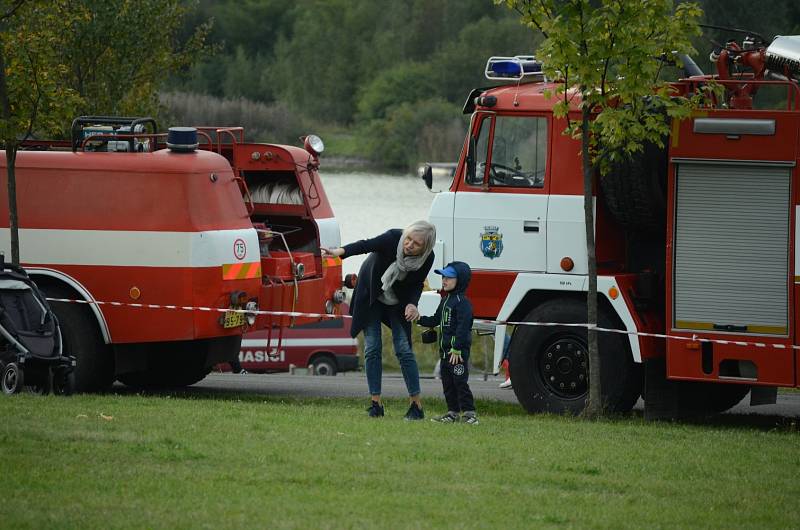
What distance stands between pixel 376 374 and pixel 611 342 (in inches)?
88.5

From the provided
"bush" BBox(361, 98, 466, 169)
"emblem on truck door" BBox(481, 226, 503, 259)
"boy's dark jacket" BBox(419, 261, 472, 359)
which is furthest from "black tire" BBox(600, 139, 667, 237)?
"bush" BBox(361, 98, 466, 169)

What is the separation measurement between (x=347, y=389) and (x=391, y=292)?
4.76 m

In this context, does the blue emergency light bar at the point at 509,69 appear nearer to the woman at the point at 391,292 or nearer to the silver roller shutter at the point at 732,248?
the silver roller shutter at the point at 732,248

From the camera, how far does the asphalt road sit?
1534 centimetres

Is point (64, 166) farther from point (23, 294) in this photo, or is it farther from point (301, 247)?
point (301, 247)

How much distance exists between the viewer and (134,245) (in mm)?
13445

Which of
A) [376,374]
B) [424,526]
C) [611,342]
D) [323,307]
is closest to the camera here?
[424,526]

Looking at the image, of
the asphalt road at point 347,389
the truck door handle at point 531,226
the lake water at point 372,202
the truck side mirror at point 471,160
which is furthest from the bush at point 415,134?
the truck door handle at point 531,226

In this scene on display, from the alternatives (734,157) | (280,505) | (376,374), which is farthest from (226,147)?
(280,505)

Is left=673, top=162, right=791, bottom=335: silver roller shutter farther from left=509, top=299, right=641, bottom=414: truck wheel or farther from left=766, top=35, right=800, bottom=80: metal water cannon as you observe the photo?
left=766, top=35, right=800, bottom=80: metal water cannon

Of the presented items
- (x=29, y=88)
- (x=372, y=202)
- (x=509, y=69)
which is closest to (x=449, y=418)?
(x=509, y=69)

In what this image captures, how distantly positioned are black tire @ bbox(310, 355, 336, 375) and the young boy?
42.4ft

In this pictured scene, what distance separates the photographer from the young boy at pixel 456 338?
1155cm

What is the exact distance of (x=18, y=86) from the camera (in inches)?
611
